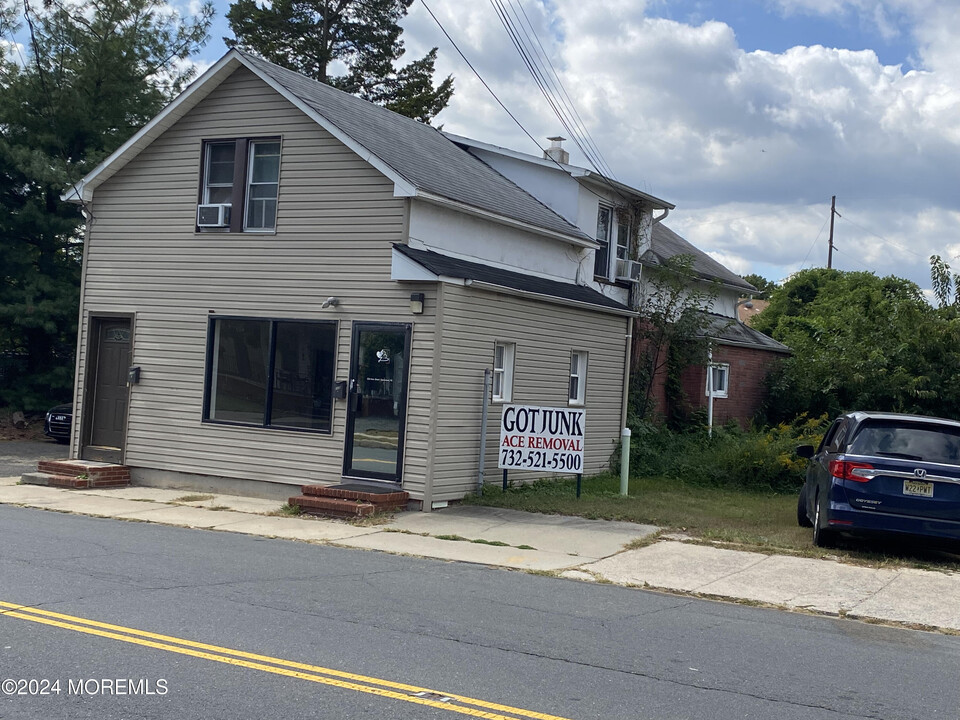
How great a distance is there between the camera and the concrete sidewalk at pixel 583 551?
9.59 meters

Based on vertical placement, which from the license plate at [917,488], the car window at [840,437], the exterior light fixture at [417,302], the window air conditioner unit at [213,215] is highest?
the window air conditioner unit at [213,215]

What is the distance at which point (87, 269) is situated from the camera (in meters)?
17.2

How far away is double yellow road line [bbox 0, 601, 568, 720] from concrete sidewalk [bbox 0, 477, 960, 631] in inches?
176

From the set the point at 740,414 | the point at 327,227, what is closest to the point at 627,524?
the point at 327,227

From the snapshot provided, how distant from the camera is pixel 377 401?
14523 mm

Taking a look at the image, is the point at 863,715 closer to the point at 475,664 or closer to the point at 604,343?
the point at 475,664

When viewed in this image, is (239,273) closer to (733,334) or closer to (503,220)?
(503,220)

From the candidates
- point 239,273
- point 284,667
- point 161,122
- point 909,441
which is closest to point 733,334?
point 239,273

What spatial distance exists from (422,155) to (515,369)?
13.4ft

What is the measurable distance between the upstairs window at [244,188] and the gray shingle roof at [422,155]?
115 cm

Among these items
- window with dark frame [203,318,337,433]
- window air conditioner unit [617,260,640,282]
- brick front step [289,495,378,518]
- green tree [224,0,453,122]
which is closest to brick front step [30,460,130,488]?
window with dark frame [203,318,337,433]

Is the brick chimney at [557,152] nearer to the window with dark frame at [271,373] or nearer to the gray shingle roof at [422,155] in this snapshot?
the gray shingle roof at [422,155]

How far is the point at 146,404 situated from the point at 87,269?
270cm

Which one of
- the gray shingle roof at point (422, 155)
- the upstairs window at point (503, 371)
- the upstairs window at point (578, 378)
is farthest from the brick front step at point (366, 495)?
the upstairs window at point (578, 378)
